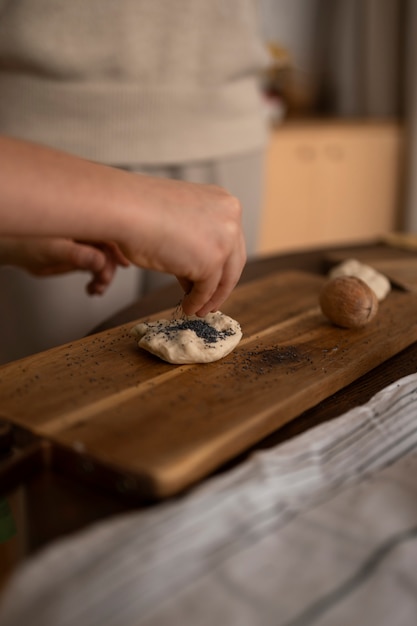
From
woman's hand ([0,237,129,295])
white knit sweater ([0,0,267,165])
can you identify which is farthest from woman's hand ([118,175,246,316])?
white knit sweater ([0,0,267,165])

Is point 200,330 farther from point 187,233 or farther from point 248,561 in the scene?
point 248,561

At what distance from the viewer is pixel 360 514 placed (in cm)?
65

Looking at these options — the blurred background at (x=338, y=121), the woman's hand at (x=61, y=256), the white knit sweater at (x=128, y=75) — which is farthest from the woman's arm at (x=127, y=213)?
the blurred background at (x=338, y=121)

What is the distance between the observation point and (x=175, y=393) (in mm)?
880

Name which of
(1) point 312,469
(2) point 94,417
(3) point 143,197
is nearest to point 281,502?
(1) point 312,469

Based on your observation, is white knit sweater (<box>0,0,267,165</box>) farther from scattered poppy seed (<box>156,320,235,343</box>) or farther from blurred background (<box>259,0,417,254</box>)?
blurred background (<box>259,0,417,254</box>)

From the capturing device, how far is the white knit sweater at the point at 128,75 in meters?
1.56

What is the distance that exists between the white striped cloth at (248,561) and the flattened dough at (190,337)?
11.0 inches

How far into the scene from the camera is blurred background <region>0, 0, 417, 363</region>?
383 cm

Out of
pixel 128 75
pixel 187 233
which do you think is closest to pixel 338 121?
pixel 128 75

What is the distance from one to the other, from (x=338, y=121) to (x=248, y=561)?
3913 mm

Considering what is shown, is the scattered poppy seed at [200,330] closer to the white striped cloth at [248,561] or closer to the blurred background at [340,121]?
the white striped cloth at [248,561]

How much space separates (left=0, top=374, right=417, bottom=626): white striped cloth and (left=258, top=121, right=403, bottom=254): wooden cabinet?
3.12 metres

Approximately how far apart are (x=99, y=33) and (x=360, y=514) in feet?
4.41
